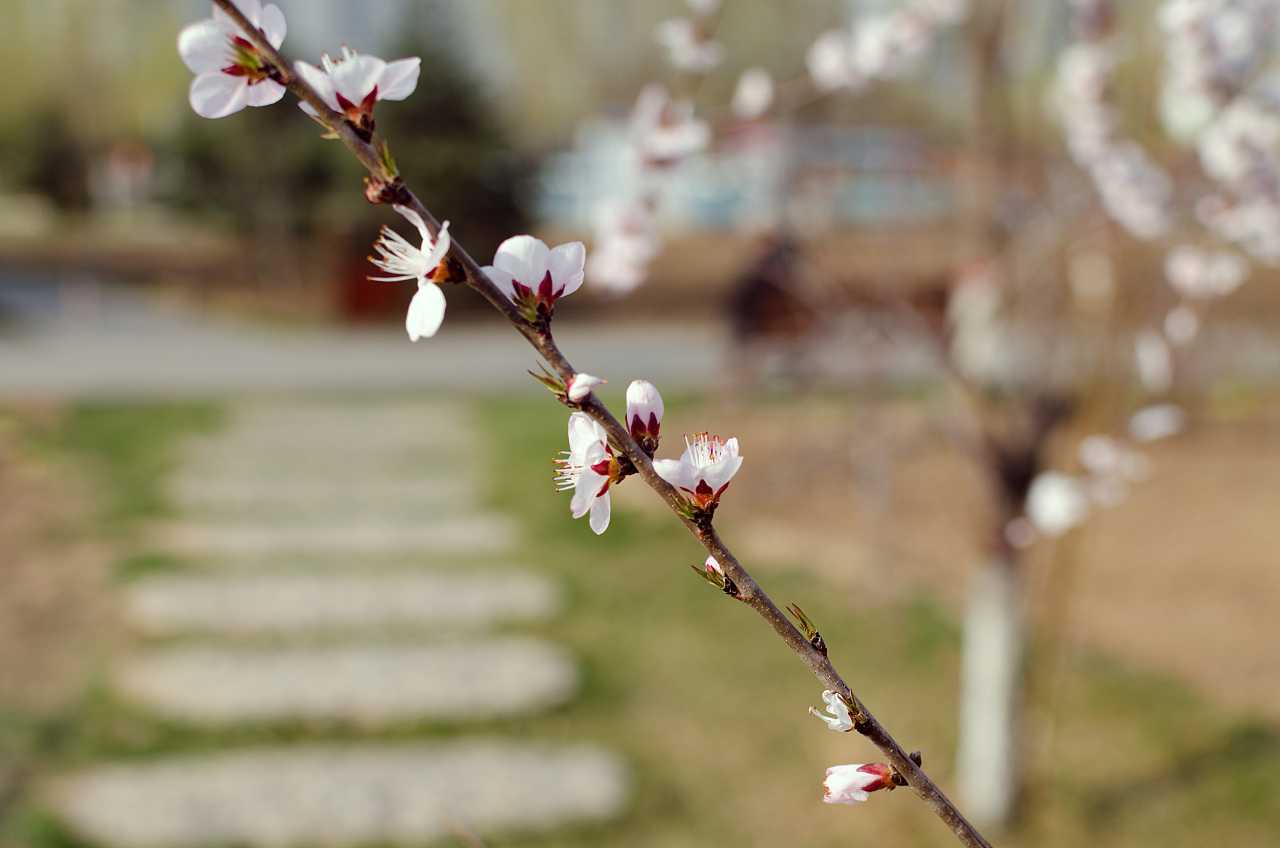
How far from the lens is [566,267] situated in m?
0.73

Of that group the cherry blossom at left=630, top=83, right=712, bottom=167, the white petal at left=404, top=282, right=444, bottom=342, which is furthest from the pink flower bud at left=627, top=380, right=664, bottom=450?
the cherry blossom at left=630, top=83, right=712, bottom=167

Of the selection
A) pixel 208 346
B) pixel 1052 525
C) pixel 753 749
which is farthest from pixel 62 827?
pixel 208 346


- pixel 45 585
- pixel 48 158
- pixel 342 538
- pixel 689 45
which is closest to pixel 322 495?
pixel 342 538

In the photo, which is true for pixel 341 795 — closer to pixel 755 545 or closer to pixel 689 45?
pixel 689 45

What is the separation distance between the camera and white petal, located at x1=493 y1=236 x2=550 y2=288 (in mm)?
710

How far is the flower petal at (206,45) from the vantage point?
679mm

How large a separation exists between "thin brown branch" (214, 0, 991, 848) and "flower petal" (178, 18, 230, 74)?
0.04 meters

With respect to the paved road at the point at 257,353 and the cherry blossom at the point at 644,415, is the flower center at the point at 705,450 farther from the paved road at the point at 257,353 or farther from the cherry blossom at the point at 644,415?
the paved road at the point at 257,353

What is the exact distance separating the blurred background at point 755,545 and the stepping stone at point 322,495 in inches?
1.4

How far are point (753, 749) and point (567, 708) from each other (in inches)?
26.2

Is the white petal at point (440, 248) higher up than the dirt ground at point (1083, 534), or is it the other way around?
the dirt ground at point (1083, 534)

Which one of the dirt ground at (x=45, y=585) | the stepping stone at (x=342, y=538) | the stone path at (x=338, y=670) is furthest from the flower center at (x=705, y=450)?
the stepping stone at (x=342, y=538)

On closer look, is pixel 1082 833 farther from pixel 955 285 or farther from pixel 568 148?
pixel 568 148

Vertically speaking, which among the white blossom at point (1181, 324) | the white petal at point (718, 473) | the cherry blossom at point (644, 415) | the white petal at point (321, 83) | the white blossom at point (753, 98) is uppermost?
the white blossom at point (753, 98)
